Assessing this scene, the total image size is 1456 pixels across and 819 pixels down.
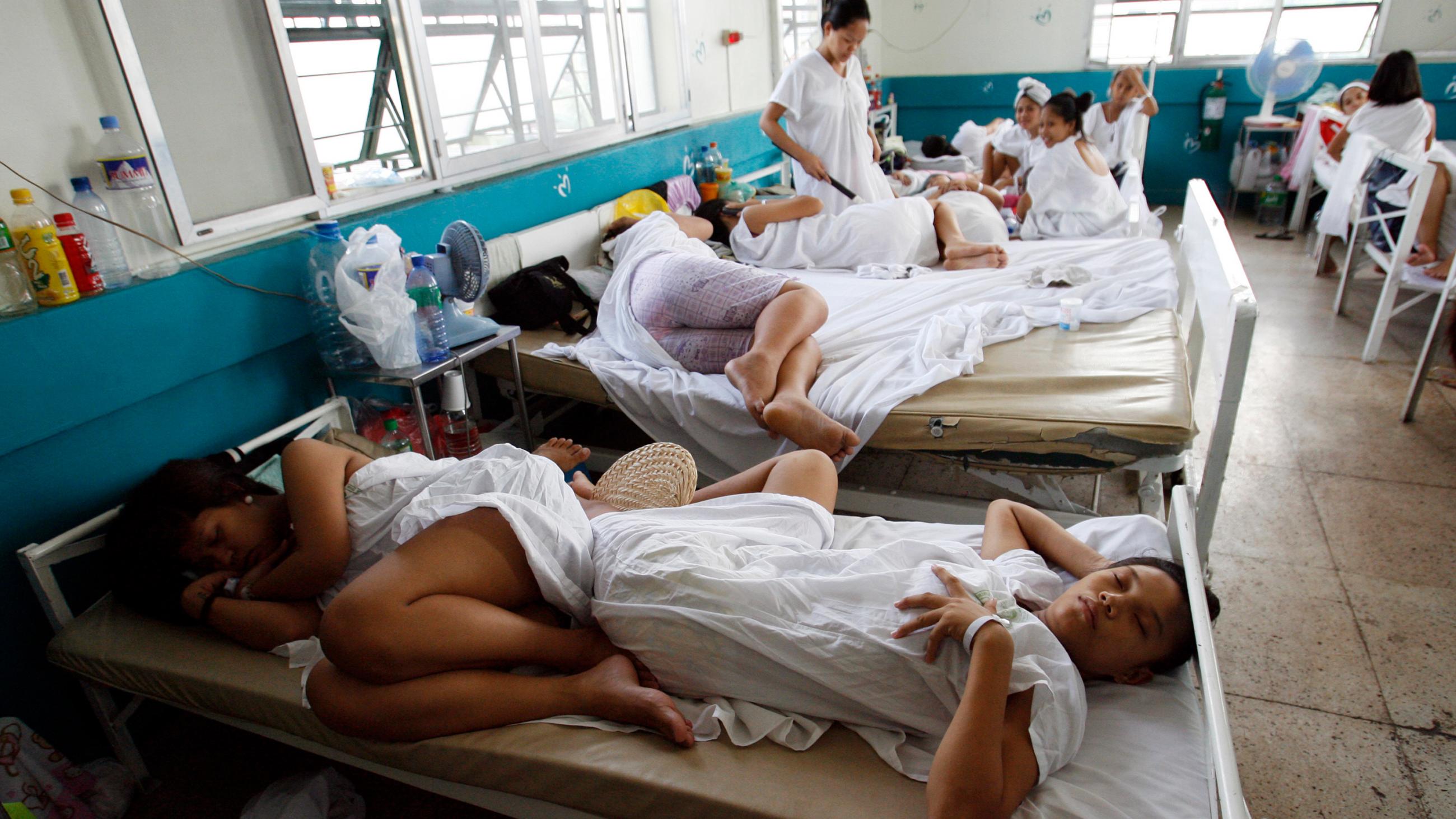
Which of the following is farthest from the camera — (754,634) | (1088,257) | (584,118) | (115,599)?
(584,118)

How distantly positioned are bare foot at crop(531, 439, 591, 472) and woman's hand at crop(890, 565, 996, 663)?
95cm

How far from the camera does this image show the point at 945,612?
3.87 ft

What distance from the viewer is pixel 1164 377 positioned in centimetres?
208

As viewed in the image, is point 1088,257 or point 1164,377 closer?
point 1164,377

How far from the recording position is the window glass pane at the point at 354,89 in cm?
228

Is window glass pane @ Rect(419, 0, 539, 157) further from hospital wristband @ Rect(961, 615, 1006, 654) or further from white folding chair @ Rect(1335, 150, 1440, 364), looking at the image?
white folding chair @ Rect(1335, 150, 1440, 364)

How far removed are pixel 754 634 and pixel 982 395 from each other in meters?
1.10

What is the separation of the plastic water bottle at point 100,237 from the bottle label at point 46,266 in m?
0.09

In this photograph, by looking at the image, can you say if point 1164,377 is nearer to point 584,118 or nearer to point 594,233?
point 594,233

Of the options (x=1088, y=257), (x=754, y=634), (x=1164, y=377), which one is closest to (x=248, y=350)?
(x=754, y=634)

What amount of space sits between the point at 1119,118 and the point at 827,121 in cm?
212

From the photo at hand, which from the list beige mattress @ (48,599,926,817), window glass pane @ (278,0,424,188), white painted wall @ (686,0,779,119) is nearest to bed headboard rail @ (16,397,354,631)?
beige mattress @ (48,599,926,817)

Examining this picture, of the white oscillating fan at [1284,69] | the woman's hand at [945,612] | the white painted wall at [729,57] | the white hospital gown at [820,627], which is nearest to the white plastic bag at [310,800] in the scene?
the white hospital gown at [820,627]

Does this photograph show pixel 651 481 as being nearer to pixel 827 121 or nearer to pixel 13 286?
pixel 13 286
